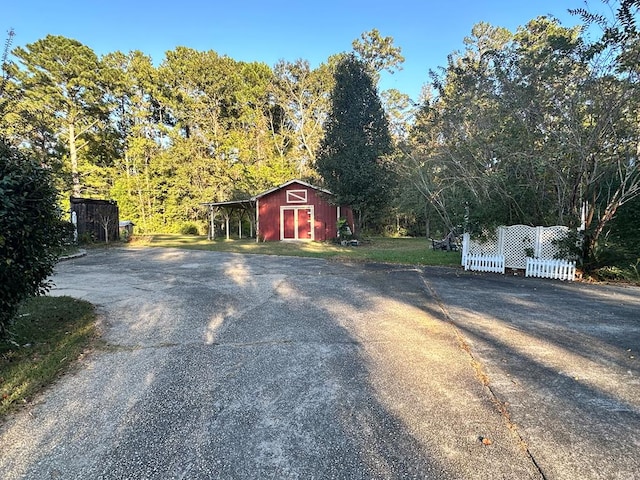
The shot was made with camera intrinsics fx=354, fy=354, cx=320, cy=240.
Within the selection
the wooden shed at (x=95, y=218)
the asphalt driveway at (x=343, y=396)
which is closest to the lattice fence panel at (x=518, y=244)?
the asphalt driveway at (x=343, y=396)

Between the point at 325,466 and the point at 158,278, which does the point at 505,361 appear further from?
the point at 158,278

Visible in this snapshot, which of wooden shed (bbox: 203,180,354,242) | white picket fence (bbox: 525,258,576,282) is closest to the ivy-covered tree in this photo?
wooden shed (bbox: 203,180,354,242)

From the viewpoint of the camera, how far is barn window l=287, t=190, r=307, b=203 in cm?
1942

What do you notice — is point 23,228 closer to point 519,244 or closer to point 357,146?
point 519,244

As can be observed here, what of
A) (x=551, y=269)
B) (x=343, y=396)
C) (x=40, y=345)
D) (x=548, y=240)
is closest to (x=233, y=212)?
(x=548, y=240)

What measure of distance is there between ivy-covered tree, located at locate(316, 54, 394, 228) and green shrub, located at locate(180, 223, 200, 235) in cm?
1321

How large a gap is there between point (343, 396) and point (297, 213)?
17.2m

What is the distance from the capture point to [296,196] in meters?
19.5

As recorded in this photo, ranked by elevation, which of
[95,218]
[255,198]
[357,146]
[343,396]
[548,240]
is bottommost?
[343,396]

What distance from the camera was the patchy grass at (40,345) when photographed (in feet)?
9.21

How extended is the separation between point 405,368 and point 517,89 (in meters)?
8.25

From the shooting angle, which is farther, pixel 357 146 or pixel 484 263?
pixel 357 146

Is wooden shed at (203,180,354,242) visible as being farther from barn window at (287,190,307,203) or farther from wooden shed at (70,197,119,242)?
wooden shed at (70,197,119,242)

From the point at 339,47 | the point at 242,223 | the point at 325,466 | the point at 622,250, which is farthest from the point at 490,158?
the point at 339,47
